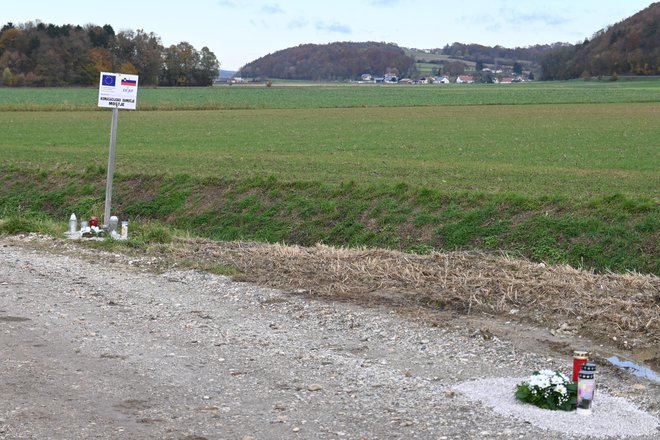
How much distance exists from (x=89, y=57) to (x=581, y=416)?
13852 centimetres

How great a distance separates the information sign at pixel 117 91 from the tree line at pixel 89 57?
122008 mm

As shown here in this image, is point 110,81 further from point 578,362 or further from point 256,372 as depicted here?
point 578,362

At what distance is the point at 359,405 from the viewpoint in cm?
742

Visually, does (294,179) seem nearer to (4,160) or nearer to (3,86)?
(4,160)

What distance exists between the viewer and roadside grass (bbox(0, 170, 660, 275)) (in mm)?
16516

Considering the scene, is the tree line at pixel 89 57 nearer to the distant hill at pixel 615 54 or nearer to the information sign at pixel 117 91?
the distant hill at pixel 615 54

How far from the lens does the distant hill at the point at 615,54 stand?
6737 inches

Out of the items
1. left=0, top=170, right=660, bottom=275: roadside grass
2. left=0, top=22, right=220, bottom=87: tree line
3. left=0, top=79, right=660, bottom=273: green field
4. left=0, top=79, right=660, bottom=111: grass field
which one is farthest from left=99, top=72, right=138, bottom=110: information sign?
left=0, top=22, right=220, bottom=87: tree line

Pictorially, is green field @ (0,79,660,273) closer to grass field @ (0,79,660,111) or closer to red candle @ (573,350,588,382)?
red candle @ (573,350,588,382)

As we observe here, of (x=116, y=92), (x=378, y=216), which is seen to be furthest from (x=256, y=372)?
(x=378, y=216)

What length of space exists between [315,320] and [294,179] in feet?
45.3

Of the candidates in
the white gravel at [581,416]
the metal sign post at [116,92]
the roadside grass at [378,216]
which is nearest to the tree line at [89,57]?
the roadside grass at [378,216]

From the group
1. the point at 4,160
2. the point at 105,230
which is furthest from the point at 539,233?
the point at 4,160

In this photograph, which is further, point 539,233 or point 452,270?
point 539,233
